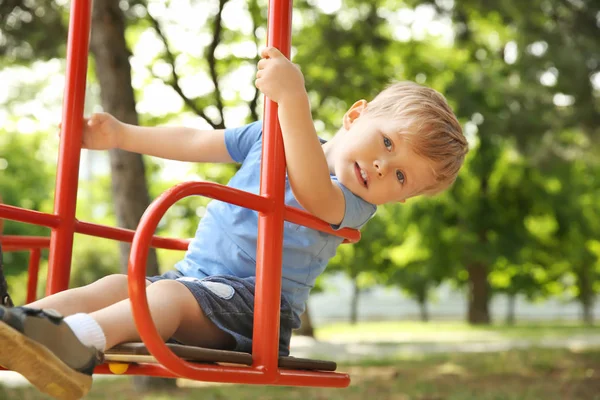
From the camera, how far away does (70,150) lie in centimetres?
226

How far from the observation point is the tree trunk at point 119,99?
638cm

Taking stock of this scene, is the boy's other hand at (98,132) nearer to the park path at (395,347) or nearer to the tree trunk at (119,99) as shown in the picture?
the tree trunk at (119,99)

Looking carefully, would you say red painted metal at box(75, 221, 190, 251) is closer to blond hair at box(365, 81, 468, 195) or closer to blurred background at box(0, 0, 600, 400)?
blond hair at box(365, 81, 468, 195)

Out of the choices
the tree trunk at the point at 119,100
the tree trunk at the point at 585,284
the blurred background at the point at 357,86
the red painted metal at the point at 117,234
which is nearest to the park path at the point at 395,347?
the blurred background at the point at 357,86

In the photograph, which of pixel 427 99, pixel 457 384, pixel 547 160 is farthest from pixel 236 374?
pixel 547 160

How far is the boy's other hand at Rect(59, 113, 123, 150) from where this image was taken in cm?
235

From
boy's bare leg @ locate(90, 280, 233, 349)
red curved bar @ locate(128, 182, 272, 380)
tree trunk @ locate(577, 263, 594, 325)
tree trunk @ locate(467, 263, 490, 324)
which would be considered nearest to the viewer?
red curved bar @ locate(128, 182, 272, 380)

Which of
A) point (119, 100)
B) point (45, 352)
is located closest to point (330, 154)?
point (45, 352)

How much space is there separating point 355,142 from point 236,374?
2.38 feet

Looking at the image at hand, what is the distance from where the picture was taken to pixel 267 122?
189 cm

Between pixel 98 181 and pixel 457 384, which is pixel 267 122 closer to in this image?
pixel 457 384

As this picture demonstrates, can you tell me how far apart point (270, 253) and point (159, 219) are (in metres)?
0.36

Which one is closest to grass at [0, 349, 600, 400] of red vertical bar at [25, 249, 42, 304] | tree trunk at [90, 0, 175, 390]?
tree trunk at [90, 0, 175, 390]

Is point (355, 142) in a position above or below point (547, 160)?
below
